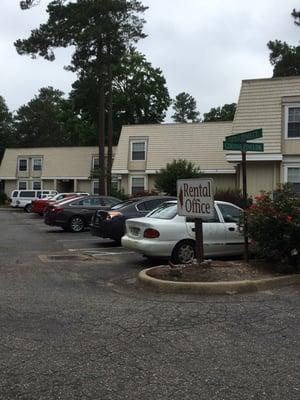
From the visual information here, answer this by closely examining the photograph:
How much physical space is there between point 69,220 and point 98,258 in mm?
8349

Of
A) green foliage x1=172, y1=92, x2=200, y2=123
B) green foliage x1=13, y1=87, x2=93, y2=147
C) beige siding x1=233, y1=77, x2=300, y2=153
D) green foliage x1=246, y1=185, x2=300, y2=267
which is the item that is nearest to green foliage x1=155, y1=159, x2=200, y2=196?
beige siding x1=233, y1=77, x2=300, y2=153

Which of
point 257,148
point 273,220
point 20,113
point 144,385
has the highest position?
point 20,113

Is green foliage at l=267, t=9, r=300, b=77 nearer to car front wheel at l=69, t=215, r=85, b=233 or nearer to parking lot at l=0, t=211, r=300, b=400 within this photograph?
car front wheel at l=69, t=215, r=85, b=233

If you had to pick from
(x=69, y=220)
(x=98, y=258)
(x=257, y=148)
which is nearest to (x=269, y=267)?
(x=257, y=148)

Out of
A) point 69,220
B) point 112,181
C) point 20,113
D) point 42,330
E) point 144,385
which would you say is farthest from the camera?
point 20,113

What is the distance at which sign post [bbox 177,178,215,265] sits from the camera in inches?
404

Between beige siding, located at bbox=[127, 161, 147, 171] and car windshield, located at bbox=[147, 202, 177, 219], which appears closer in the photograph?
car windshield, located at bbox=[147, 202, 177, 219]

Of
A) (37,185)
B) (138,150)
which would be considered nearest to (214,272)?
(138,150)

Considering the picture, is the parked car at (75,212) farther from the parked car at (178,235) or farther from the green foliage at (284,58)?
the green foliage at (284,58)

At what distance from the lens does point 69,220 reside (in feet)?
71.4

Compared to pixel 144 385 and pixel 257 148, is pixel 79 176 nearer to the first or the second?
pixel 257 148

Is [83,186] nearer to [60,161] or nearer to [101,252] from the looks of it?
[60,161]

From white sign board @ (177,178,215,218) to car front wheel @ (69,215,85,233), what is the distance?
1142cm

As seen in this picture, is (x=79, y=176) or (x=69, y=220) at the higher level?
(x=79, y=176)
